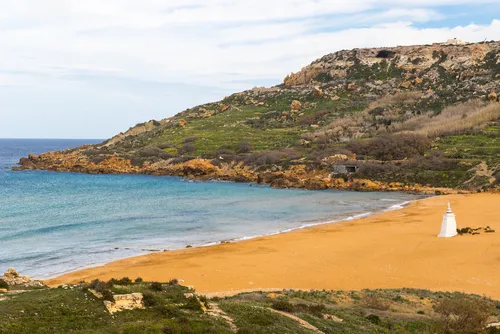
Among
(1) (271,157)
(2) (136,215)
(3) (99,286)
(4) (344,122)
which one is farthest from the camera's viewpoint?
(4) (344,122)

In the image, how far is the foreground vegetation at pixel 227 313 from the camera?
11477mm

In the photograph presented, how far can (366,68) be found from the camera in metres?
141

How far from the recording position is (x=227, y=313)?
45.2 ft

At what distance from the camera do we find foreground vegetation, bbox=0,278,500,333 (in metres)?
11.5

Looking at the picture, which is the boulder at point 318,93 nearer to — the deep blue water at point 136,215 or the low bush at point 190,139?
the low bush at point 190,139

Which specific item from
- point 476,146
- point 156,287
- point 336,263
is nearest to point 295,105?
point 476,146

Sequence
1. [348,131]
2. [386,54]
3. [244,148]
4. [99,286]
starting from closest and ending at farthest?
[99,286]
[244,148]
[348,131]
[386,54]

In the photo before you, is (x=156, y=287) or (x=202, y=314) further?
(x=156, y=287)

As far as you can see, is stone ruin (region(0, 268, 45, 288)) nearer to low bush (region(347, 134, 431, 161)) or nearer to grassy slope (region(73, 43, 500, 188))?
grassy slope (region(73, 43, 500, 188))

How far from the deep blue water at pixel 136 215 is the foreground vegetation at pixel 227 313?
1363 cm

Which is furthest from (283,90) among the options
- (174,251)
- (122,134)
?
(174,251)

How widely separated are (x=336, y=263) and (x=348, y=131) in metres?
75.4

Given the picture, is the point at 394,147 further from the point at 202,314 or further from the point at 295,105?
the point at 202,314

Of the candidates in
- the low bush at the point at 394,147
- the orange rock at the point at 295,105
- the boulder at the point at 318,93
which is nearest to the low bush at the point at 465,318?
the low bush at the point at 394,147
